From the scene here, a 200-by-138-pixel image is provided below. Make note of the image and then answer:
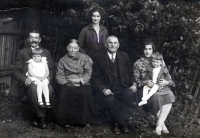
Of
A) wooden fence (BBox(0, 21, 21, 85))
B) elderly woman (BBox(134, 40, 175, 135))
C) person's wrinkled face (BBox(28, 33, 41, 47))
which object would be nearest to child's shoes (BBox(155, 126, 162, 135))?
elderly woman (BBox(134, 40, 175, 135))

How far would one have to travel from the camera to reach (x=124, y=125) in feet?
14.7

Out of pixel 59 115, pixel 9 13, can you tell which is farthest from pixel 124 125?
pixel 9 13

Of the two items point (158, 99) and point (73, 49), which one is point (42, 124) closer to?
point (73, 49)

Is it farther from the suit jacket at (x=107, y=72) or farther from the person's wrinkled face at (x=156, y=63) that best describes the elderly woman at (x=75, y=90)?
the person's wrinkled face at (x=156, y=63)

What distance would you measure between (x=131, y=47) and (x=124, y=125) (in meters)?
1.43

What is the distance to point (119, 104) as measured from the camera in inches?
180

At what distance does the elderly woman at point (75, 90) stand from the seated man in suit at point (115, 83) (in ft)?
0.54

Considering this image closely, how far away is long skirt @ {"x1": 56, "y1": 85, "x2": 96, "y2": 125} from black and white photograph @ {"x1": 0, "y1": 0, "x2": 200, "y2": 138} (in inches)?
0.6

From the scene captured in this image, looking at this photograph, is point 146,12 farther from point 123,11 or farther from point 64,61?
point 64,61

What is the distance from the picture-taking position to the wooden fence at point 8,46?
5.49m

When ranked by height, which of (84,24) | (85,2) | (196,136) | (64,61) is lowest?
(196,136)

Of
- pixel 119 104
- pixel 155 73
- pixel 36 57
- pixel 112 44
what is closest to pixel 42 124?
pixel 36 57

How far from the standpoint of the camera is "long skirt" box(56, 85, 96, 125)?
4.47 meters

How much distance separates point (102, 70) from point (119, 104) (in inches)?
22.4
